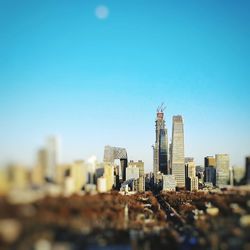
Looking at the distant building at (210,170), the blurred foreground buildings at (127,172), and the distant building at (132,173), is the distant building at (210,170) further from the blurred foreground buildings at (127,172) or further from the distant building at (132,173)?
the distant building at (132,173)

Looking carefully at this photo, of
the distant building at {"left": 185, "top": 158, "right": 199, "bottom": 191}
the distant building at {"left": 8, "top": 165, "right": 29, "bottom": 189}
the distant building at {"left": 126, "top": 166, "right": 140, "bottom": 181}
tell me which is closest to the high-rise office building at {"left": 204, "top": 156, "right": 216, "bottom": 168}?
the distant building at {"left": 185, "top": 158, "right": 199, "bottom": 191}

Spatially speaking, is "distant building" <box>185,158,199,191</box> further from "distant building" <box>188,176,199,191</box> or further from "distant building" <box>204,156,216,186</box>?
"distant building" <box>204,156,216,186</box>

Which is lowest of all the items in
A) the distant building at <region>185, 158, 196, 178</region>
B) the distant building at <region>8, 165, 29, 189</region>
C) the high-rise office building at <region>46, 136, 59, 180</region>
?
the distant building at <region>8, 165, 29, 189</region>

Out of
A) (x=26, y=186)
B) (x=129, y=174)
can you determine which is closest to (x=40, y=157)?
(x=26, y=186)

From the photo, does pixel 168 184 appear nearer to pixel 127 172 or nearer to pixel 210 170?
pixel 210 170

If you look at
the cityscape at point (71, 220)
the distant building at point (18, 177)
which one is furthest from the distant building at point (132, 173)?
the distant building at point (18, 177)

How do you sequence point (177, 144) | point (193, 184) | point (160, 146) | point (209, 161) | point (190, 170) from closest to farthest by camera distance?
point (193, 184), point (209, 161), point (190, 170), point (177, 144), point (160, 146)

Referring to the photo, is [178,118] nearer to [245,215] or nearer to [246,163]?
[246,163]

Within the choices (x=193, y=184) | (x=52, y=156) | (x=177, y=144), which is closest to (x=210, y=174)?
(x=193, y=184)
